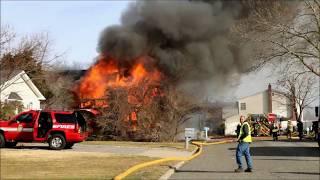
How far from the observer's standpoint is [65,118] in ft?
66.0

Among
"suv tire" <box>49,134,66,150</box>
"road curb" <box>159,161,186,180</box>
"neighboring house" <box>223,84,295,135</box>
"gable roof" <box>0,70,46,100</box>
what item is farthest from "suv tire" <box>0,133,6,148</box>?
"neighboring house" <box>223,84,295,135</box>

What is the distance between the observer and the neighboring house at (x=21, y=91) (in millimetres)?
33341

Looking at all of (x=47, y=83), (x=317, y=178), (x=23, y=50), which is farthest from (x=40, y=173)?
(x=47, y=83)

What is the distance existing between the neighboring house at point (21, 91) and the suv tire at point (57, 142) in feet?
45.0

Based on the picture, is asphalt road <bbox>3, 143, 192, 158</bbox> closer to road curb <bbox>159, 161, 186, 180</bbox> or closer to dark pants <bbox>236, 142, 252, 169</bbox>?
road curb <bbox>159, 161, 186, 180</bbox>

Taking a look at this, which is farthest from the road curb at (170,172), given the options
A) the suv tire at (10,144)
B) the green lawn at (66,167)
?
the suv tire at (10,144)

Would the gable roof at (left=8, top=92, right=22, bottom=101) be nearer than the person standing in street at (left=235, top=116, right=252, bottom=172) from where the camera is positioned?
No

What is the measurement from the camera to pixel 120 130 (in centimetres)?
3322

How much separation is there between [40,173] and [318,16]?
25377 millimetres

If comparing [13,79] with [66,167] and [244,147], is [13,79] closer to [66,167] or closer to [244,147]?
[66,167]

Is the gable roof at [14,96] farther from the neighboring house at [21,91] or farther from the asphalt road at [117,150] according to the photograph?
the asphalt road at [117,150]

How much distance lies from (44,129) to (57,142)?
0.74 m

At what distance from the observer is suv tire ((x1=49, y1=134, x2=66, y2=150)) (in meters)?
19.6

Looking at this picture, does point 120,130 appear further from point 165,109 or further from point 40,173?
point 40,173
